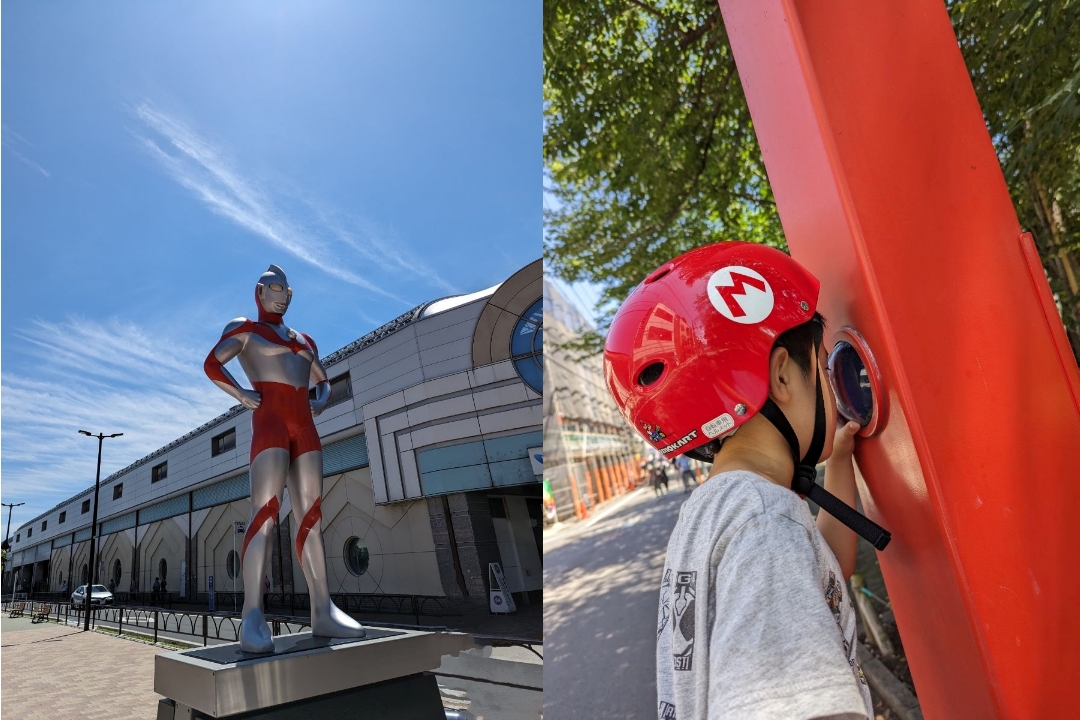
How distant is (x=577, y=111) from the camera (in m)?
5.25

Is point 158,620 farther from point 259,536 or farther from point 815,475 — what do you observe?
point 815,475

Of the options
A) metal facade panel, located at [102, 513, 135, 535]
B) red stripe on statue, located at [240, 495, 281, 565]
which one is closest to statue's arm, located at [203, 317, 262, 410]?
red stripe on statue, located at [240, 495, 281, 565]

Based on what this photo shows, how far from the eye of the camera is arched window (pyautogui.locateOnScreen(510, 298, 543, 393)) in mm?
4910

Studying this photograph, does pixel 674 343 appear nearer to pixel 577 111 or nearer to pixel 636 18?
pixel 577 111

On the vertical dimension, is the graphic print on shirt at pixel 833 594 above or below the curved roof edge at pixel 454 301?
below

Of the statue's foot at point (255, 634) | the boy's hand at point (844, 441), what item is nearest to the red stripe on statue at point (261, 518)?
the statue's foot at point (255, 634)

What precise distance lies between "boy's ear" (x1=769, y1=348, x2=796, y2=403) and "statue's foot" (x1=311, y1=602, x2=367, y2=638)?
3222mm

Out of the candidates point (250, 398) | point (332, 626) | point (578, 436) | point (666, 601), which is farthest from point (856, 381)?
point (578, 436)

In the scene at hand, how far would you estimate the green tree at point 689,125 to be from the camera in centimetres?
326

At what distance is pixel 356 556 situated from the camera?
424cm

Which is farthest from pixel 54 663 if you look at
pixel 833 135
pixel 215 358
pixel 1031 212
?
pixel 1031 212

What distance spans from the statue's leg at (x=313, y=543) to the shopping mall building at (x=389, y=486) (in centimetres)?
27

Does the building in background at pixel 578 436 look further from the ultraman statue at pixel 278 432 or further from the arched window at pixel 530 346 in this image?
the ultraman statue at pixel 278 432

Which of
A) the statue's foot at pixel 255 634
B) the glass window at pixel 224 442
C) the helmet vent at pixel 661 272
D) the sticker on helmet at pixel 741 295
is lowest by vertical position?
the statue's foot at pixel 255 634
